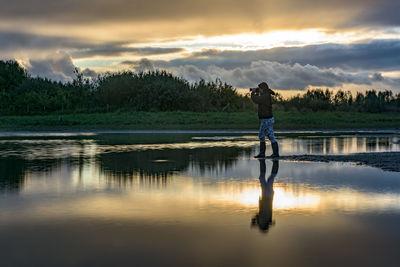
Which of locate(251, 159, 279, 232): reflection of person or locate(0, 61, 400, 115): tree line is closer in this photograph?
locate(251, 159, 279, 232): reflection of person

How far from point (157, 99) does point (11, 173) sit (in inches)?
1690

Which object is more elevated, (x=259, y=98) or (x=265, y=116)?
(x=259, y=98)

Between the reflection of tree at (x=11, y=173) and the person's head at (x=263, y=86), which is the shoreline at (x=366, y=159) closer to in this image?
the person's head at (x=263, y=86)

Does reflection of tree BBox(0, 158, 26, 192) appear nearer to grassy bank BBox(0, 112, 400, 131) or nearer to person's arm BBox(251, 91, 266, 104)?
person's arm BBox(251, 91, 266, 104)

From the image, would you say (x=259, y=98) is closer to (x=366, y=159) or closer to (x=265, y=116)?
(x=265, y=116)

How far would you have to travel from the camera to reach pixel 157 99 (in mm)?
55562

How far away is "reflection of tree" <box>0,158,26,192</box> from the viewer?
10750 millimetres

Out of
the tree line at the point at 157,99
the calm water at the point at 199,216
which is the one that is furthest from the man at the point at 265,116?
the tree line at the point at 157,99

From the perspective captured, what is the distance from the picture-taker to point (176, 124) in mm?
44156

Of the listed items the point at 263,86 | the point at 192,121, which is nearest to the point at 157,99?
the point at 192,121

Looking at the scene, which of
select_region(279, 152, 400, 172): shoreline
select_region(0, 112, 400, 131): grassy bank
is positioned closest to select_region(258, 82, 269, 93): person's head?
select_region(279, 152, 400, 172): shoreline

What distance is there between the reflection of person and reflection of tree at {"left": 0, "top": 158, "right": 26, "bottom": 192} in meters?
4.42

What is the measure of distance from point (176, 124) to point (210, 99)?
591 inches

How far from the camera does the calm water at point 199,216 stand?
5.75m
